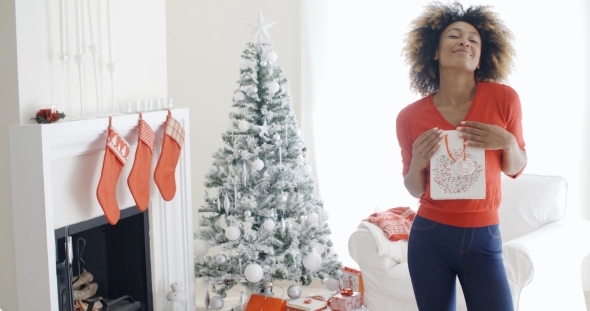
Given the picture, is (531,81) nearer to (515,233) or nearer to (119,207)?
(515,233)

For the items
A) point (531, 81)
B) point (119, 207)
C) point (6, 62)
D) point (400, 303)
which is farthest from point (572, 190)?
point (6, 62)

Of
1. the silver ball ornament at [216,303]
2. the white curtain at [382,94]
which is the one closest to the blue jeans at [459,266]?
the silver ball ornament at [216,303]

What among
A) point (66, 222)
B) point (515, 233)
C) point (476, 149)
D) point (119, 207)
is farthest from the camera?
point (515, 233)

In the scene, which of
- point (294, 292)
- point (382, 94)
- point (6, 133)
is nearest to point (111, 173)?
point (6, 133)

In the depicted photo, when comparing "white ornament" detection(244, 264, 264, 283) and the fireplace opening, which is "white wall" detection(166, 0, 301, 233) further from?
"white ornament" detection(244, 264, 264, 283)

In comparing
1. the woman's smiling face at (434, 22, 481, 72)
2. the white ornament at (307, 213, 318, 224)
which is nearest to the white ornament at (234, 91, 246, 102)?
the white ornament at (307, 213, 318, 224)

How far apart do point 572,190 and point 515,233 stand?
2.95ft

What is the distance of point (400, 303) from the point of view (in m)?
3.19

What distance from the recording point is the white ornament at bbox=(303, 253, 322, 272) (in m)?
3.41

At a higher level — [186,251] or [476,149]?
[476,149]

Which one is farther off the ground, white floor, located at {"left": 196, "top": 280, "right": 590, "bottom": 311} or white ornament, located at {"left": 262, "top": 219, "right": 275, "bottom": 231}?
white ornament, located at {"left": 262, "top": 219, "right": 275, "bottom": 231}

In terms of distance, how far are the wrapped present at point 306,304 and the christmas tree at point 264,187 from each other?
100 mm

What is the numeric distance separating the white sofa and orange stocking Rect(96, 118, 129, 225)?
1.17m

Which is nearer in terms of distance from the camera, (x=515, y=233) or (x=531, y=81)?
(x=515, y=233)
